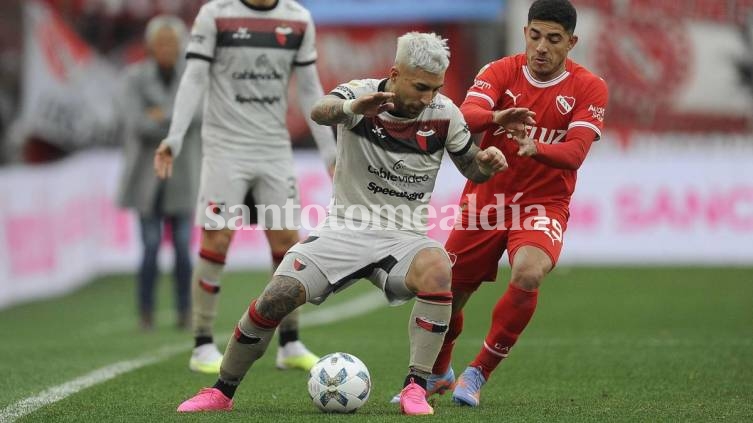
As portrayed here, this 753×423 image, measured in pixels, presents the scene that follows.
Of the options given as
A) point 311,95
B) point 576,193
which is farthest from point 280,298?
point 576,193

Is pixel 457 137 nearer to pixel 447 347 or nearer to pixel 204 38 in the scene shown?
pixel 447 347

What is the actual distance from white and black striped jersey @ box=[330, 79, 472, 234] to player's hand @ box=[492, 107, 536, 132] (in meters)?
0.18

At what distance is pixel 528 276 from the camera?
7.38 meters

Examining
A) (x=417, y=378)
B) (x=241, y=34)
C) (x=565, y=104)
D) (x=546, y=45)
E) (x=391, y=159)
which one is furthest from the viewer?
(x=241, y=34)

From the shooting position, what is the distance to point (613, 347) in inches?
414

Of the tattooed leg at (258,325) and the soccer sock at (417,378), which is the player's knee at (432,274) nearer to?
the soccer sock at (417,378)

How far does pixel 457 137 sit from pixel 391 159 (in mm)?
344

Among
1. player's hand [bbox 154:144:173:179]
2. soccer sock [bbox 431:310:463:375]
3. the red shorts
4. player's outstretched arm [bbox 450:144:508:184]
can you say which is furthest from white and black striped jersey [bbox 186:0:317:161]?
player's outstretched arm [bbox 450:144:508:184]

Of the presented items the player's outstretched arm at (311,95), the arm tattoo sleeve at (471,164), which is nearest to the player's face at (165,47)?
the player's outstretched arm at (311,95)

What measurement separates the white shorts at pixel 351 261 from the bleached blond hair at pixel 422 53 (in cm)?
87

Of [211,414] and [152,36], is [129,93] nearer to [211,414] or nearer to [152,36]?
[152,36]

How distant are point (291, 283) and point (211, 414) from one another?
2.39 feet

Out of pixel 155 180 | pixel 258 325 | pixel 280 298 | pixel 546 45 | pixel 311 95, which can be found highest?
pixel 546 45

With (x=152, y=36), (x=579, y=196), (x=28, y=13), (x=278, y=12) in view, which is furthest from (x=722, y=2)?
(x=278, y=12)
